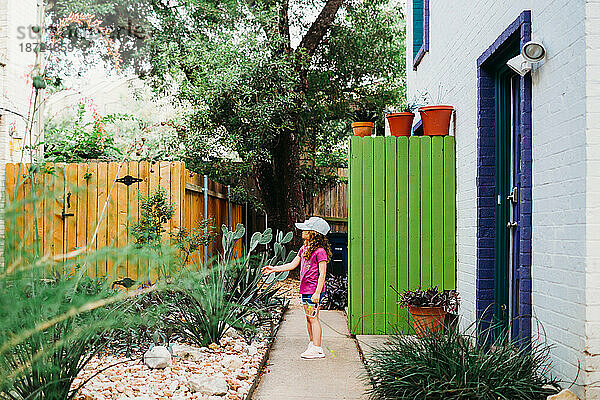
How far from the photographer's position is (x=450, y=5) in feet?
20.5

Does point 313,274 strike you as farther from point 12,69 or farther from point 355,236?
point 12,69

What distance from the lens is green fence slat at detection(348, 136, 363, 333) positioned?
5988 millimetres

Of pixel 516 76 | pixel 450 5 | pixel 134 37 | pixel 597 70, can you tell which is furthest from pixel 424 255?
pixel 134 37

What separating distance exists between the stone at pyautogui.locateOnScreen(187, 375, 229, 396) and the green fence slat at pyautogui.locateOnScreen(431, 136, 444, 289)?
266 centimetres

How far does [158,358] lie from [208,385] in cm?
63

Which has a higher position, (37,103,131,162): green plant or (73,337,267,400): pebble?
(37,103,131,162): green plant

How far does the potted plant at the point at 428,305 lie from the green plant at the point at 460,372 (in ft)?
5.27

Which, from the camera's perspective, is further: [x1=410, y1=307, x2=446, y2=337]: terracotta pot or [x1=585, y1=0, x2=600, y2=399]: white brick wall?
[x1=410, y1=307, x2=446, y2=337]: terracotta pot

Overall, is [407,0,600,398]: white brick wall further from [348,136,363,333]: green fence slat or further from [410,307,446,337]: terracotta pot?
[348,136,363,333]: green fence slat

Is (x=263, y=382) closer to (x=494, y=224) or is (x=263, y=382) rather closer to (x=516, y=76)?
(x=494, y=224)

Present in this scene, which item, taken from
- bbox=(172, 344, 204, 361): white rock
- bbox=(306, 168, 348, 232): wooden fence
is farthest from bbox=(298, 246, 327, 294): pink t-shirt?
bbox=(306, 168, 348, 232): wooden fence

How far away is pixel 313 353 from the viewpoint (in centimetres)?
517

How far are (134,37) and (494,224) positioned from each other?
352 inches

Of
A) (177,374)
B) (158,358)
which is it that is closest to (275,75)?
(158,358)
